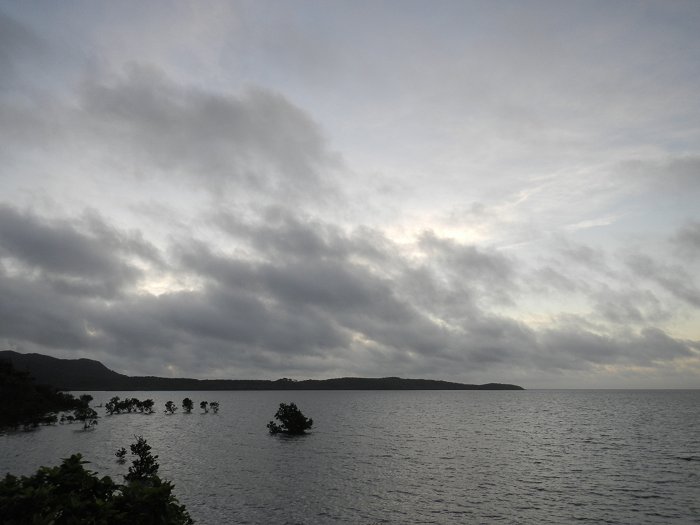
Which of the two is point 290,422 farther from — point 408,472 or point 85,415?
point 85,415

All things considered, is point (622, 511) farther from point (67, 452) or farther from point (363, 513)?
point (67, 452)

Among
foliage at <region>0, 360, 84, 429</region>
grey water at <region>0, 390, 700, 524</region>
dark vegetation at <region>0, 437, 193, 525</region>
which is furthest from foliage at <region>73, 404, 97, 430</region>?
dark vegetation at <region>0, 437, 193, 525</region>

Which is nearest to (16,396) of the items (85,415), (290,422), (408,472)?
(85,415)

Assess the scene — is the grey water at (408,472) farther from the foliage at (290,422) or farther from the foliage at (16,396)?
the foliage at (16,396)

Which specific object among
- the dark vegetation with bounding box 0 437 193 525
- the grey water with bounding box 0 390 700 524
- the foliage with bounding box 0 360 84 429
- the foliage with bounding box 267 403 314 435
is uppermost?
the foliage with bounding box 0 360 84 429

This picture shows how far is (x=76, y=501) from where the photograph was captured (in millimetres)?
19672

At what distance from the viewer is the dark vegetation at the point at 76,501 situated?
1866 centimetres

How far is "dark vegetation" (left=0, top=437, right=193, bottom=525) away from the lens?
1866cm

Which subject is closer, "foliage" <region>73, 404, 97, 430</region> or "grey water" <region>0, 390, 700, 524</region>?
"grey water" <region>0, 390, 700, 524</region>

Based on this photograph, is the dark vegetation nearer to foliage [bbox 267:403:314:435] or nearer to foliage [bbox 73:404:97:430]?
foliage [bbox 267:403:314:435]

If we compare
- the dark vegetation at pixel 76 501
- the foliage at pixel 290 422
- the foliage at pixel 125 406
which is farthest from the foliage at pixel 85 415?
the dark vegetation at pixel 76 501

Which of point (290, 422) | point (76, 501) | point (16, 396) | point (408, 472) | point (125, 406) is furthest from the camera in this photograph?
point (125, 406)

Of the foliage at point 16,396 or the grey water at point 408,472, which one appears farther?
the foliage at point 16,396

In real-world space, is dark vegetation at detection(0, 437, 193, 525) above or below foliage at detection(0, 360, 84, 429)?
below
